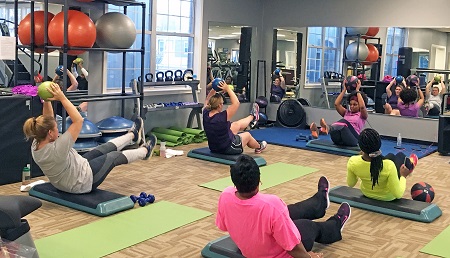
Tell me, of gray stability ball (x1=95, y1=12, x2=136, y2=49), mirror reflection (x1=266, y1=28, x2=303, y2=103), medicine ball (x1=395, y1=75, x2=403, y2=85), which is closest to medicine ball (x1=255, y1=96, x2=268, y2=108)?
mirror reflection (x1=266, y1=28, x2=303, y2=103)

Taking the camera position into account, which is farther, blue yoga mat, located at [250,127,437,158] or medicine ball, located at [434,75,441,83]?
medicine ball, located at [434,75,441,83]

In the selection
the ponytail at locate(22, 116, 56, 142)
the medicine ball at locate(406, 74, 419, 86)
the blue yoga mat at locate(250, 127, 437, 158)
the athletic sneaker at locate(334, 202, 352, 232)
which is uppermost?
the medicine ball at locate(406, 74, 419, 86)

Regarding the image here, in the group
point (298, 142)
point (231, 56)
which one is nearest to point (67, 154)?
point (298, 142)

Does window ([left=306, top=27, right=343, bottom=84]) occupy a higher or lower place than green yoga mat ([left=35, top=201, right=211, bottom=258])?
higher

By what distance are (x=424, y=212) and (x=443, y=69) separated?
3.99 m

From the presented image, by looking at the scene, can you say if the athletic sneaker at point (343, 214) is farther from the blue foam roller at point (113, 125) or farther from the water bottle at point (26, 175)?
the blue foam roller at point (113, 125)

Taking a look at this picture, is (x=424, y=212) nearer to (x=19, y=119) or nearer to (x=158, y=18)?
(x=19, y=119)

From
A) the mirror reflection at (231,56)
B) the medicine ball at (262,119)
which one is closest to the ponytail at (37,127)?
the mirror reflection at (231,56)

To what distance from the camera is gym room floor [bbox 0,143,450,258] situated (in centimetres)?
338

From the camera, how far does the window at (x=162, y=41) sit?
6766 mm

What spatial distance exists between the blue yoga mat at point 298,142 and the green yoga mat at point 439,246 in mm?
2861

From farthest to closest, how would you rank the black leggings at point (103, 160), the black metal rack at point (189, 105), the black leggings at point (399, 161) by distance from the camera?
the black metal rack at point (189, 105) < the black leggings at point (399, 161) < the black leggings at point (103, 160)

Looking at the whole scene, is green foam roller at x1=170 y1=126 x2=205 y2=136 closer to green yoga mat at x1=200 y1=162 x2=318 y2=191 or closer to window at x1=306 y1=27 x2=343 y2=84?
green yoga mat at x1=200 y1=162 x2=318 y2=191

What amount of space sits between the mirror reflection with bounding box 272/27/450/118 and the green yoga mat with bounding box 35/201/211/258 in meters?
4.71
